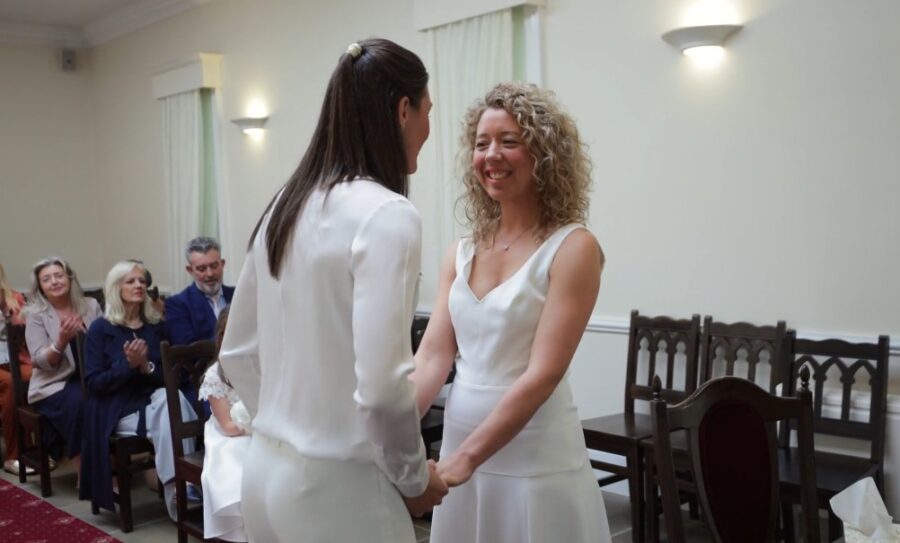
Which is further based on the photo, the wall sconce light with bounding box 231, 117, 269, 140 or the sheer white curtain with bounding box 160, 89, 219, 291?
the sheer white curtain with bounding box 160, 89, 219, 291

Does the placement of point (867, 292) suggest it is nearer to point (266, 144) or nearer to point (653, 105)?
point (653, 105)

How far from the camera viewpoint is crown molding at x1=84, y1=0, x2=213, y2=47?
7770mm

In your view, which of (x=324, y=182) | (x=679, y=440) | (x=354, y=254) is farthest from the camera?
(x=679, y=440)

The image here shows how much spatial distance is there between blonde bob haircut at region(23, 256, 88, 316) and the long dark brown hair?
14.9ft

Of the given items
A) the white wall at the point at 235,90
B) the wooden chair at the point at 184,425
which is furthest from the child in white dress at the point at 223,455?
the white wall at the point at 235,90

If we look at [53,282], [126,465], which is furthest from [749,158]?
[53,282]

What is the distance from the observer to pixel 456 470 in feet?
5.87

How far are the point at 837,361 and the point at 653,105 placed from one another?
1439 mm

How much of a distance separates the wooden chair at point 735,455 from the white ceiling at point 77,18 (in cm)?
644

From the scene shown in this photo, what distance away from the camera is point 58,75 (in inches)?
353

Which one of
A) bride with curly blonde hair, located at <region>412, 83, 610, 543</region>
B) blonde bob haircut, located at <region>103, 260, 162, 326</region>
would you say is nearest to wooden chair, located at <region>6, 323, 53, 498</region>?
blonde bob haircut, located at <region>103, 260, 162, 326</region>

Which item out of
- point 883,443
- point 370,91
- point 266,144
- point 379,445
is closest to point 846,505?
point 379,445

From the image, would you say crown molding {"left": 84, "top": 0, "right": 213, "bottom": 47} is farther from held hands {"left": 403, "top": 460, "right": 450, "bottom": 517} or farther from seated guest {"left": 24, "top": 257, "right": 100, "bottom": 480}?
held hands {"left": 403, "top": 460, "right": 450, "bottom": 517}

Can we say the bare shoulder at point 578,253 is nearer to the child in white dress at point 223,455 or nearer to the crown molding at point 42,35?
the child in white dress at point 223,455
